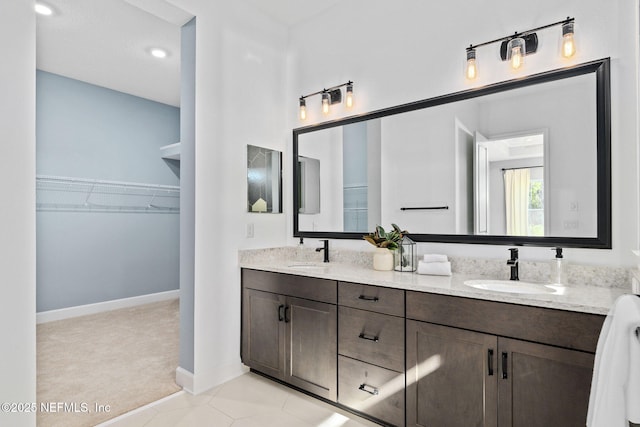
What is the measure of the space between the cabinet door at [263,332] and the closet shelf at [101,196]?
2.72 m

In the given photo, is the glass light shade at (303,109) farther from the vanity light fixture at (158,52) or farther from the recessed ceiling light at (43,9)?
the recessed ceiling light at (43,9)

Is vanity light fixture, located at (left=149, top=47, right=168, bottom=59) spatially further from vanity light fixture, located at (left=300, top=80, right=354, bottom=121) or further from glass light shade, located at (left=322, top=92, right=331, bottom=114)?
glass light shade, located at (left=322, top=92, right=331, bottom=114)

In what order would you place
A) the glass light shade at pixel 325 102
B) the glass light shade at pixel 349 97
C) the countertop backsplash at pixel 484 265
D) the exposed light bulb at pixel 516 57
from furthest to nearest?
the glass light shade at pixel 325 102 → the glass light shade at pixel 349 97 → the exposed light bulb at pixel 516 57 → the countertop backsplash at pixel 484 265

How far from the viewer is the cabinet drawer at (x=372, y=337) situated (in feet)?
6.14

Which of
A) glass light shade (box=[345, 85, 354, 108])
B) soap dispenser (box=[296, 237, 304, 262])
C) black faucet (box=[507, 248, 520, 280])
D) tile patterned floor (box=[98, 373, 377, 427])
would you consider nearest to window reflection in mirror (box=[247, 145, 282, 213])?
soap dispenser (box=[296, 237, 304, 262])

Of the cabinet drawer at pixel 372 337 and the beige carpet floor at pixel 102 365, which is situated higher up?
the cabinet drawer at pixel 372 337

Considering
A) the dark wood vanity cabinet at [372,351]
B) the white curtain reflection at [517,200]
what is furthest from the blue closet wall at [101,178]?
the white curtain reflection at [517,200]

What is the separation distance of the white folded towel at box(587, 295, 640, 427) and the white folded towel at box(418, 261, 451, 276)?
1.07 meters

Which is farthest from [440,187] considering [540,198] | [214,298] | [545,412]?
[214,298]

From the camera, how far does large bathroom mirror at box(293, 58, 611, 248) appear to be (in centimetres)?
182

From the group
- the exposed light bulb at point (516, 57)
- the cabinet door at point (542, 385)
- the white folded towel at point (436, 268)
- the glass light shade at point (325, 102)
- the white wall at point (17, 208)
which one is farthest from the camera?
the glass light shade at point (325, 102)

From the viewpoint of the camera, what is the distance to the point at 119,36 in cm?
318

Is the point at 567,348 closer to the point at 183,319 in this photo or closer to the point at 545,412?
the point at 545,412

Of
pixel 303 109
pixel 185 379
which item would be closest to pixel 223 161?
pixel 303 109
